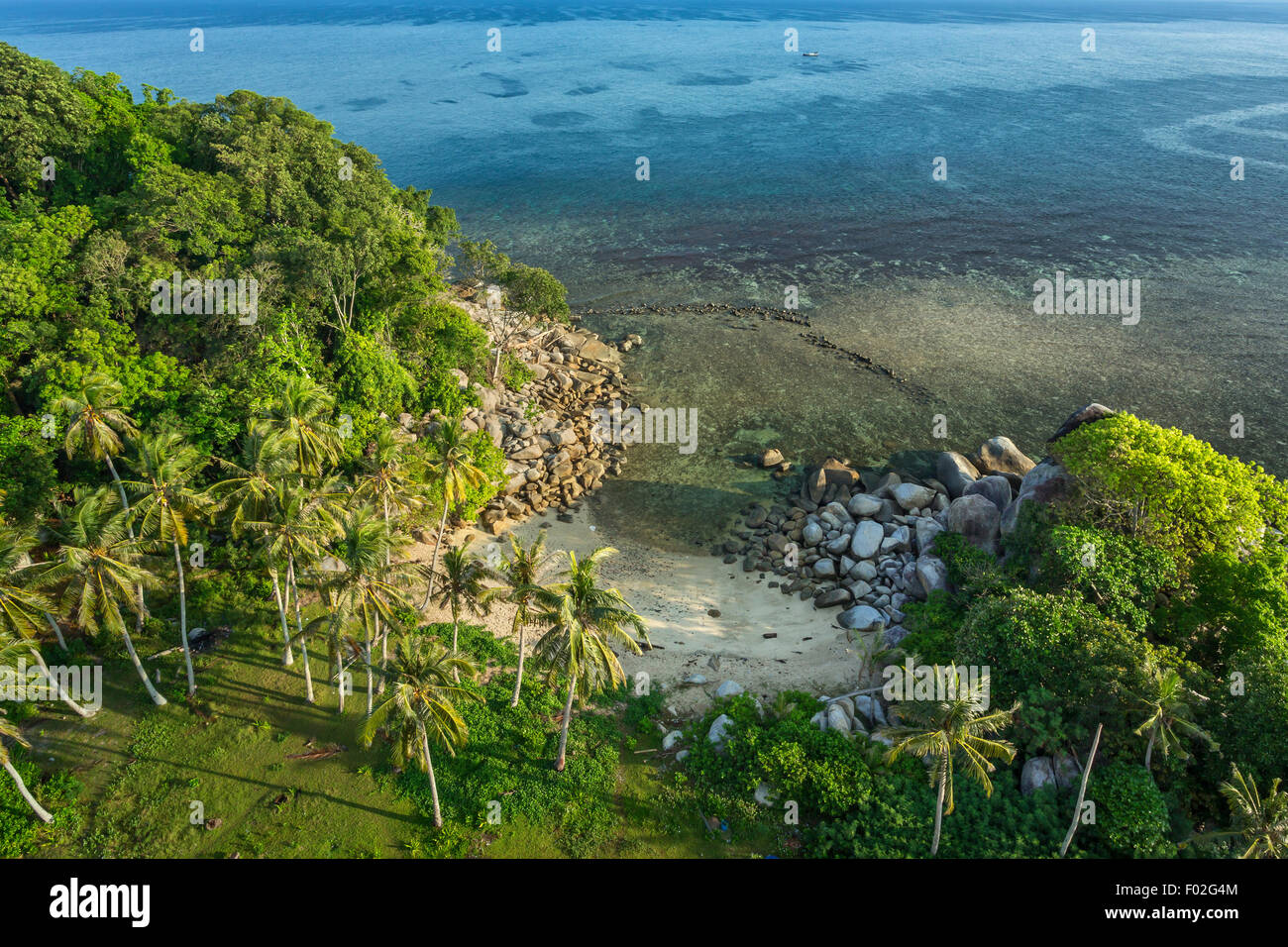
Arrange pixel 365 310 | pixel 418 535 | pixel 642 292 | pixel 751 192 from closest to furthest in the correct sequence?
1. pixel 418 535
2. pixel 365 310
3. pixel 642 292
4. pixel 751 192

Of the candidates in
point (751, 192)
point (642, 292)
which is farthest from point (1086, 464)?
point (751, 192)

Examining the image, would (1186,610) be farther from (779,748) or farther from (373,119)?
(373,119)

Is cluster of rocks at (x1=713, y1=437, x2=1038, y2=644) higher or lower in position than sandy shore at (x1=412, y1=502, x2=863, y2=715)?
higher

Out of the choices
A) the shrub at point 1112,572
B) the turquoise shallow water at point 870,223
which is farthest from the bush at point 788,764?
the turquoise shallow water at point 870,223

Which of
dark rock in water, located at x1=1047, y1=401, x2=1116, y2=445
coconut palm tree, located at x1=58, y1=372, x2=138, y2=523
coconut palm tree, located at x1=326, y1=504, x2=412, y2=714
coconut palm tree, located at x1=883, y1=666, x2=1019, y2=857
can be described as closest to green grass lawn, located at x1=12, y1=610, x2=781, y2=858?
coconut palm tree, located at x1=326, y1=504, x2=412, y2=714

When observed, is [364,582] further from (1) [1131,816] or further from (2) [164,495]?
(1) [1131,816]

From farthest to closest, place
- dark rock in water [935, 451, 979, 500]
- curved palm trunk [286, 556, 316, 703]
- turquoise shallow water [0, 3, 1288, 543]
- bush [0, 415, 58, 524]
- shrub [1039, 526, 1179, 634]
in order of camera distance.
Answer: turquoise shallow water [0, 3, 1288, 543]
dark rock in water [935, 451, 979, 500]
bush [0, 415, 58, 524]
curved palm trunk [286, 556, 316, 703]
shrub [1039, 526, 1179, 634]

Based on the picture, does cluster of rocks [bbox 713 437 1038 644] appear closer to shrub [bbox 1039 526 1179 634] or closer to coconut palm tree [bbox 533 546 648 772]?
shrub [bbox 1039 526 1179 634]
